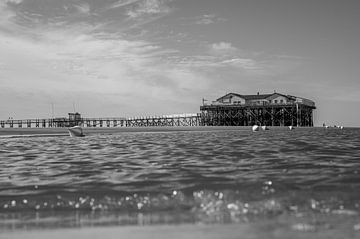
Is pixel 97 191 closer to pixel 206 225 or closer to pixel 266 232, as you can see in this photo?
pixel 206 225

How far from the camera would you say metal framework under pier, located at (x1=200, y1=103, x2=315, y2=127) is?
93.7m

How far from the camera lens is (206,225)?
4.43m

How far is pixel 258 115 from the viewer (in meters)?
95.6

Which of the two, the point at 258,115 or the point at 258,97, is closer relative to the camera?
the point at 258,115

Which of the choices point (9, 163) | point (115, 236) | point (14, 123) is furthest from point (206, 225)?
point (14, 123)

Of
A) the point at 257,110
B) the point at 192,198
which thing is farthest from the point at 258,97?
the point at 192,198

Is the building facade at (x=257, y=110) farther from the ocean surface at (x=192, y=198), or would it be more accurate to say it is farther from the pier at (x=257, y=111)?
the ocean surface at (x=192, y=198)

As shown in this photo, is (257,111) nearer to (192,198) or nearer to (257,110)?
(257,110)

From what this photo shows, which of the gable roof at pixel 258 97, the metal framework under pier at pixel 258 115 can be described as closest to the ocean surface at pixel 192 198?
the metal framework under pier at pixel 258 115

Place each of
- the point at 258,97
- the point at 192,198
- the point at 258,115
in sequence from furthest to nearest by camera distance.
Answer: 1. the point at 258,97
2. the point at 258,115
3. the point at 192,198

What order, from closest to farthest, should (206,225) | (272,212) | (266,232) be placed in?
(266,232)
(206,225)
(272,212)

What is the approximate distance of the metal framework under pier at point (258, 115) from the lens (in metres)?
93.7

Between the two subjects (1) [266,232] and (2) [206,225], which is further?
(2) [206,225]

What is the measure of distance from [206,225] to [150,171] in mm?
4226
